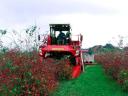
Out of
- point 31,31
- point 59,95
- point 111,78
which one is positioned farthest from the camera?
point 111,78

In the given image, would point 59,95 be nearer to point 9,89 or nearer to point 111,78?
point 9,89

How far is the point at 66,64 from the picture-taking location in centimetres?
1708

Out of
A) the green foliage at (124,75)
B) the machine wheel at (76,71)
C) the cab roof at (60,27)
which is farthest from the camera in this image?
the cab roof at (60,27)

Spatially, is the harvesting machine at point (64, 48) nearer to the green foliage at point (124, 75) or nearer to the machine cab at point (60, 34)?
the machine cab at point (60, 34)

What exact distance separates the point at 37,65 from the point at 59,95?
1.50 meters

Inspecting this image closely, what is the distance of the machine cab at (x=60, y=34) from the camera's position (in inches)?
806

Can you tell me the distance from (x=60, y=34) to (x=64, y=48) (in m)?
2.35

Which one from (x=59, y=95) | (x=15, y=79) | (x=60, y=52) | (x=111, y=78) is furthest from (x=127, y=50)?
(x=15, y=79)

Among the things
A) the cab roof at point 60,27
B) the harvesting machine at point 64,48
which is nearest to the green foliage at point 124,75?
the harvesting machine at point 64,48

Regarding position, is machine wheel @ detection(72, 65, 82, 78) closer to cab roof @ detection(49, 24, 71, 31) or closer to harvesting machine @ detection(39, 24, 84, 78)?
harvesting machine @ detection(39, 24, 84, 78)

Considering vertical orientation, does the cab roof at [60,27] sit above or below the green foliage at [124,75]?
above

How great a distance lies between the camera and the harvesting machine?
18.6 metres

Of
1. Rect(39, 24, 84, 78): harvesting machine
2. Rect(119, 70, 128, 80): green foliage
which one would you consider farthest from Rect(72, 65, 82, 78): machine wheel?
Rect(119, 70, 128, 80): green foliage

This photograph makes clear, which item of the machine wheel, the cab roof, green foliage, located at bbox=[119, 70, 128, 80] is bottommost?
the machine wheel
